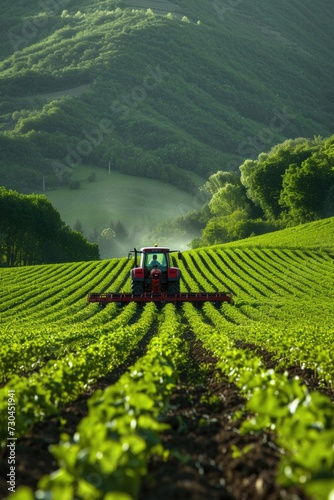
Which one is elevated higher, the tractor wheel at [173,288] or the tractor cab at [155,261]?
the tractor cab at [155,261]

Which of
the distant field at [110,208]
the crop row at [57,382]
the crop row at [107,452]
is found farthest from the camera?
the distant field at [110,208]

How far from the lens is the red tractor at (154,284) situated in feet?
119

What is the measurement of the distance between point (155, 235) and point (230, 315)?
11575 centimetres

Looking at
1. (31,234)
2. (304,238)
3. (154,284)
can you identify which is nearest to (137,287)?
(154,284)

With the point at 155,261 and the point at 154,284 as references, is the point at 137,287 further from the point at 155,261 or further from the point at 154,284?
the point at 155,261

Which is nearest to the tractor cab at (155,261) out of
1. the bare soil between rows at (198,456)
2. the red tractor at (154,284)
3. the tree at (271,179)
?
the red tractor at (154,284)

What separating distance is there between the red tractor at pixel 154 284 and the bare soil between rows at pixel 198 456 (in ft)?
79.5

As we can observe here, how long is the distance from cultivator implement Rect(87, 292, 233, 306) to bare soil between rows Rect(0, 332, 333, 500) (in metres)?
24.0

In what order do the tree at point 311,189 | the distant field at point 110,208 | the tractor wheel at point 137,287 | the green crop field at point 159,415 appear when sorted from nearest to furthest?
the green crop field at point 159,415
the tractor wheel at point 137,287
the tree at point 311,189
the distant field at point 110,208

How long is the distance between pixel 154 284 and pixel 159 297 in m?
0.83

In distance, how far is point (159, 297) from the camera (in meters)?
36.2

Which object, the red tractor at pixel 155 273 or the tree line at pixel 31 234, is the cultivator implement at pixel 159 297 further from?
the tree line at pixel 31 234

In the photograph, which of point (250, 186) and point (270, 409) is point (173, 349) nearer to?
point (270, 409)

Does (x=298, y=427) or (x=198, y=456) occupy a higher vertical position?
(x=298, y=427)
